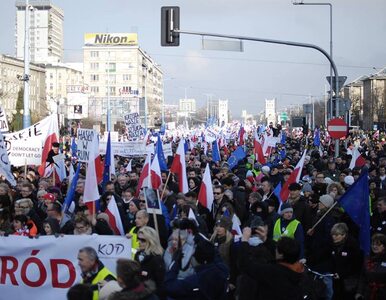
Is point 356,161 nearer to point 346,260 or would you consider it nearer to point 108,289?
point 346,260

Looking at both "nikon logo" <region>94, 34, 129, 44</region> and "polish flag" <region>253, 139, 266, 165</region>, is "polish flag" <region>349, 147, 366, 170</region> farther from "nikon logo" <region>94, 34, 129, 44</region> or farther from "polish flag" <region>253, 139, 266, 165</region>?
"nikon logo" <region>94, 34, 129, 44</region>

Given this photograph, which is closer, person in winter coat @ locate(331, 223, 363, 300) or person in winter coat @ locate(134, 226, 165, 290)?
person in winter coat @ locate(134, 226, 165, 290)

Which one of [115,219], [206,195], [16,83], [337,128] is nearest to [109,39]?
[16,83]

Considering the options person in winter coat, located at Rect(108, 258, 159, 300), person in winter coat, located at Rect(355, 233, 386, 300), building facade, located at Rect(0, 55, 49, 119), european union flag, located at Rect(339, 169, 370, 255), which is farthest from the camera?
building facade, located at Rect(0, 55, 49, 119)

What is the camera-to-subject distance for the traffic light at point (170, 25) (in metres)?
16.8

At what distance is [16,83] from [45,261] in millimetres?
101424

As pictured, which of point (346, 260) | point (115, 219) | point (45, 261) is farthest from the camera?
point (115, 219)

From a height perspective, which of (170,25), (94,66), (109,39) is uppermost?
(109,39)

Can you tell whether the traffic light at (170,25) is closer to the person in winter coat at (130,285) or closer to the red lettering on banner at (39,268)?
the red lettering on banner at (39,268)

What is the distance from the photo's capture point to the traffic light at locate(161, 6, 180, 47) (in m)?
16.8

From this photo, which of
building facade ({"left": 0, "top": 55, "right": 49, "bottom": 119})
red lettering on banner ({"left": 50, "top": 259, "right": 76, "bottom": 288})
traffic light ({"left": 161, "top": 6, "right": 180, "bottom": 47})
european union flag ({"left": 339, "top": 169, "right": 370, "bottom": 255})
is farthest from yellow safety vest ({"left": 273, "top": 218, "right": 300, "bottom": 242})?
building facade ({"left": 0, "top": 55, "right": 49, "bottom": 119})

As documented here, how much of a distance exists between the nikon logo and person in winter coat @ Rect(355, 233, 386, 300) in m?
132

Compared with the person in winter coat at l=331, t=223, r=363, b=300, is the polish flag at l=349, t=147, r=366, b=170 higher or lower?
higher

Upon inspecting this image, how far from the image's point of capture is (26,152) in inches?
672
